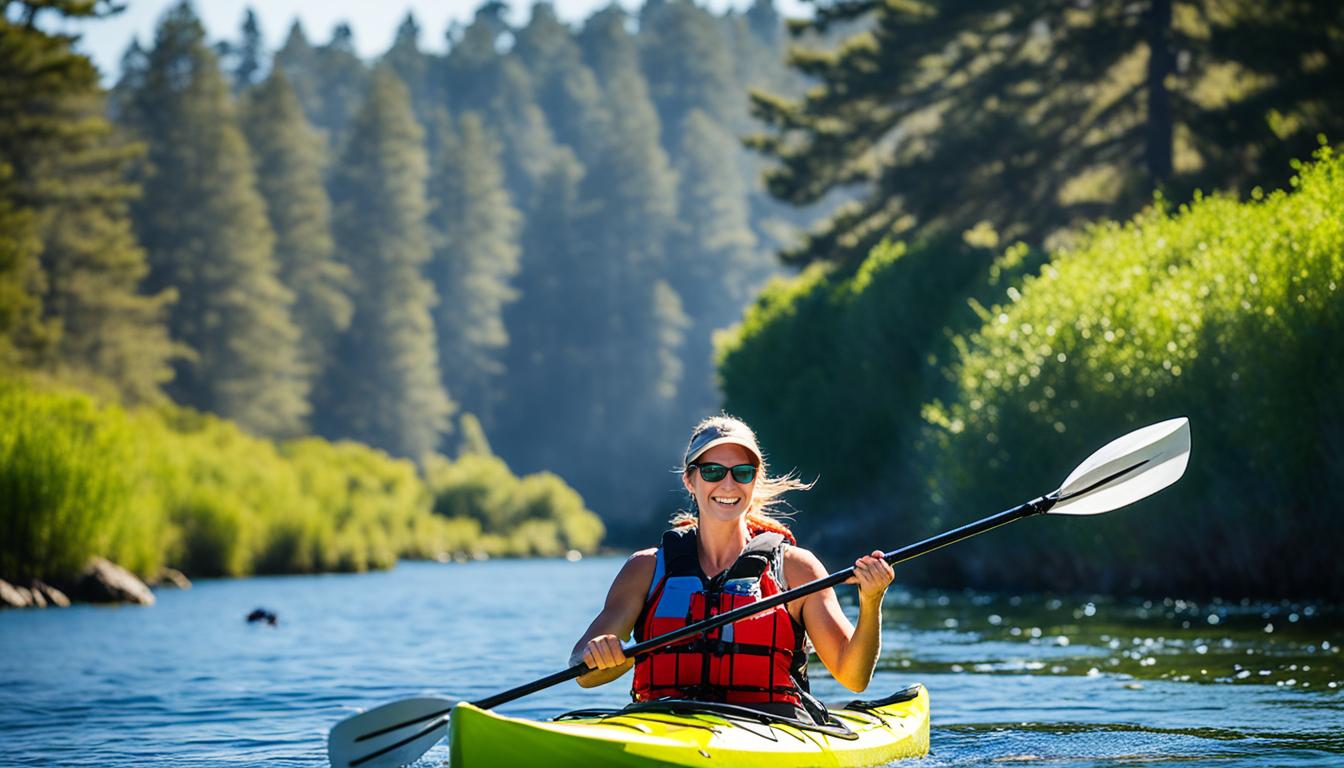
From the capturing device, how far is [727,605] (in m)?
7.08

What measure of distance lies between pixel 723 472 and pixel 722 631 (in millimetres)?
713

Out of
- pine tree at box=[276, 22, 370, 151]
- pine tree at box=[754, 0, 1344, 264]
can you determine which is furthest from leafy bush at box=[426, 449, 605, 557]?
pine tree at box=[276, 22, 370, 151]

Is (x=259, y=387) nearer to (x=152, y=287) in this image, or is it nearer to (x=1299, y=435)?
(x=152, y=287)

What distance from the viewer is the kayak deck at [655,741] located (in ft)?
20.7

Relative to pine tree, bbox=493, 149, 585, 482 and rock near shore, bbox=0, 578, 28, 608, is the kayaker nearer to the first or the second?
rock near shore, bbox=0, 578, 28, 608

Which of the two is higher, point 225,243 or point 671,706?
point 225,243

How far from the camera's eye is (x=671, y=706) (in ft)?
23.0

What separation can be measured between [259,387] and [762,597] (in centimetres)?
5570

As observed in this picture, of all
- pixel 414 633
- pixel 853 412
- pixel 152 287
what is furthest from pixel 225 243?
pixel 414 633

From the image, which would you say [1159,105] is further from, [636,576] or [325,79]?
[325,79]

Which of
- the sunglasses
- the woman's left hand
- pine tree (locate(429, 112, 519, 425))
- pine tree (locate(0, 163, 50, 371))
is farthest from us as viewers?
pine tree (locate(429, 112, 519, 425))

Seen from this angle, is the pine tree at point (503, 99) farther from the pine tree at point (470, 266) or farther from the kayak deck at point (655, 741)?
the kayak deck at point (655, 741)

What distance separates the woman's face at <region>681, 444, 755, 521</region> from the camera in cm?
696

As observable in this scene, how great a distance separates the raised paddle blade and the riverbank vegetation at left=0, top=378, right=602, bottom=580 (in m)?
15.1
